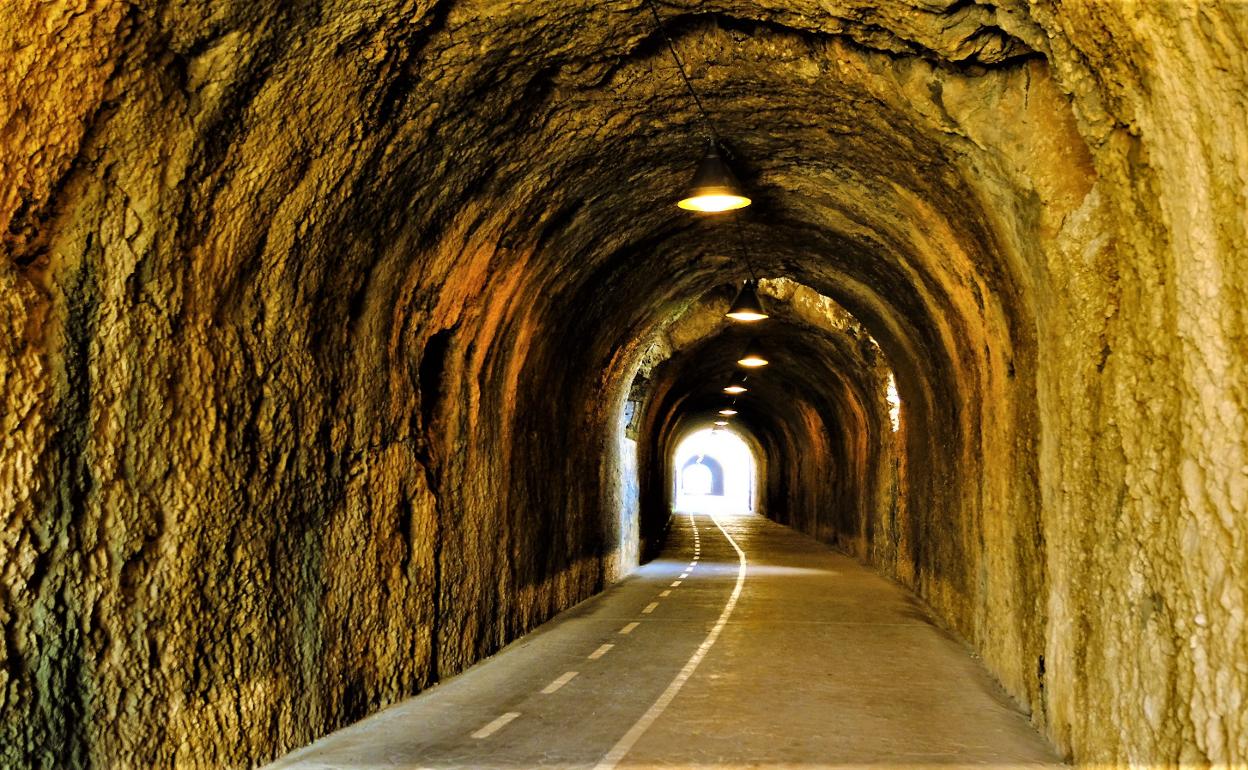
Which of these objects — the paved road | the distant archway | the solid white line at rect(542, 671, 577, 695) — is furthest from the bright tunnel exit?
the solid white line at rect(542, 671, 577, 695)

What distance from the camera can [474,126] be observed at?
352 inches

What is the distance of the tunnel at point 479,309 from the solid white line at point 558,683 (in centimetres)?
102

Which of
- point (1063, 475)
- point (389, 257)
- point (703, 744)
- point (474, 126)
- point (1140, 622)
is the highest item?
point (474, 126)

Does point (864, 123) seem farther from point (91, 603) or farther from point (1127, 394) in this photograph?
point (91, 603)

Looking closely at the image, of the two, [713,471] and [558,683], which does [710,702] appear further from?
[713,471]

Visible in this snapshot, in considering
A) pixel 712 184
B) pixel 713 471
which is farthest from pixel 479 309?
pixel 713 471

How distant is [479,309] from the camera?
11.7m

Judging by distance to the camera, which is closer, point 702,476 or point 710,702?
point 710,702

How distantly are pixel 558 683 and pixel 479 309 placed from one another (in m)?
3.87

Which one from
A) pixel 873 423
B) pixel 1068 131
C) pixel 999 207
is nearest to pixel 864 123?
pixel 999 207

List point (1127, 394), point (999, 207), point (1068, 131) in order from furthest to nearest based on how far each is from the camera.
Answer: point (999, 207)
point (1068, 131)
point (1127, 394)

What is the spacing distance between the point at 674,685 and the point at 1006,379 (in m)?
4.10

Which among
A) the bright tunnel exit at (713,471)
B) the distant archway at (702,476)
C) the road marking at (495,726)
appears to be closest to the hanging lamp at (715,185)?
the road marking at (495,726)

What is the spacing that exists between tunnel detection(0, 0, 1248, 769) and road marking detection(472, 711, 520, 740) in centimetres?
63
